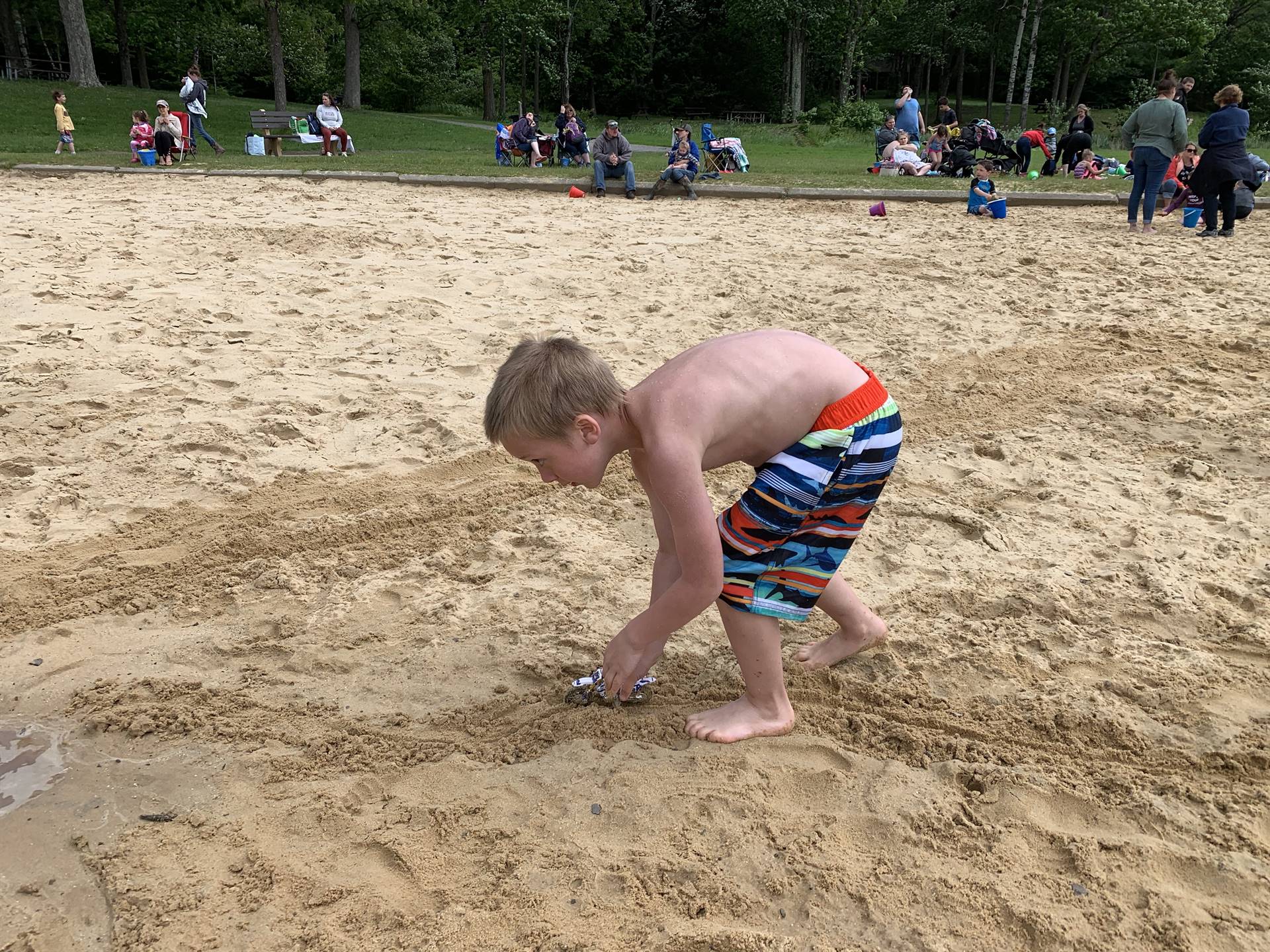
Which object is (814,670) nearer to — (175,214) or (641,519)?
(641,519)

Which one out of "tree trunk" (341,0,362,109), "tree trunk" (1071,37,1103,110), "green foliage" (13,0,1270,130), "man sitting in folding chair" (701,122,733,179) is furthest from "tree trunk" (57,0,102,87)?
"tree trunk" (1071,37,1103,110)

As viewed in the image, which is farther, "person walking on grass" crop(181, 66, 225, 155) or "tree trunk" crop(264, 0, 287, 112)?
"tree trunk" crop(264, 0, 287, 112)

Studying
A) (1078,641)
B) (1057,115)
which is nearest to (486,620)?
(1078,641)

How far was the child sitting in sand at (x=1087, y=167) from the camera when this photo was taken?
14984 millimetres

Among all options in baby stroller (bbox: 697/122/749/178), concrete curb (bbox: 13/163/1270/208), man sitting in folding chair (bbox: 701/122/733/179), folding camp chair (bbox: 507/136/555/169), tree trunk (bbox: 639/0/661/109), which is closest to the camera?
concrete curb (bbox: 13/163/1270/208)

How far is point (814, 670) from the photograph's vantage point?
2.88m

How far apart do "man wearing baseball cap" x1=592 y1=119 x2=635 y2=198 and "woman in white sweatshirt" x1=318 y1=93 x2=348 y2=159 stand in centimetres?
649

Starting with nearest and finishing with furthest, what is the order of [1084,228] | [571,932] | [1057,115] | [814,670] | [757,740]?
[571,932], [757,740], [814,670], [1084,228], [1057,115]

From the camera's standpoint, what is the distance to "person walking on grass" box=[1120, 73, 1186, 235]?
9352 mm

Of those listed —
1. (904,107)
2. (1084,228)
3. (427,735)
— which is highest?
(904,107)

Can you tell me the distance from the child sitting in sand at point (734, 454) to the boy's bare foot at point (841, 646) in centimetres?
35

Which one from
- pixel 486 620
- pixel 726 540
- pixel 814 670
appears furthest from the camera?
pixel 486 620

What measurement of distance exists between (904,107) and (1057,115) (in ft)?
61.9

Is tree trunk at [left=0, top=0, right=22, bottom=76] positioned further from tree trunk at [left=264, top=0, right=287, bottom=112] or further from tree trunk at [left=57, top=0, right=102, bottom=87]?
tree trunk at [left=264, top=0, right=287, bottom=112]
